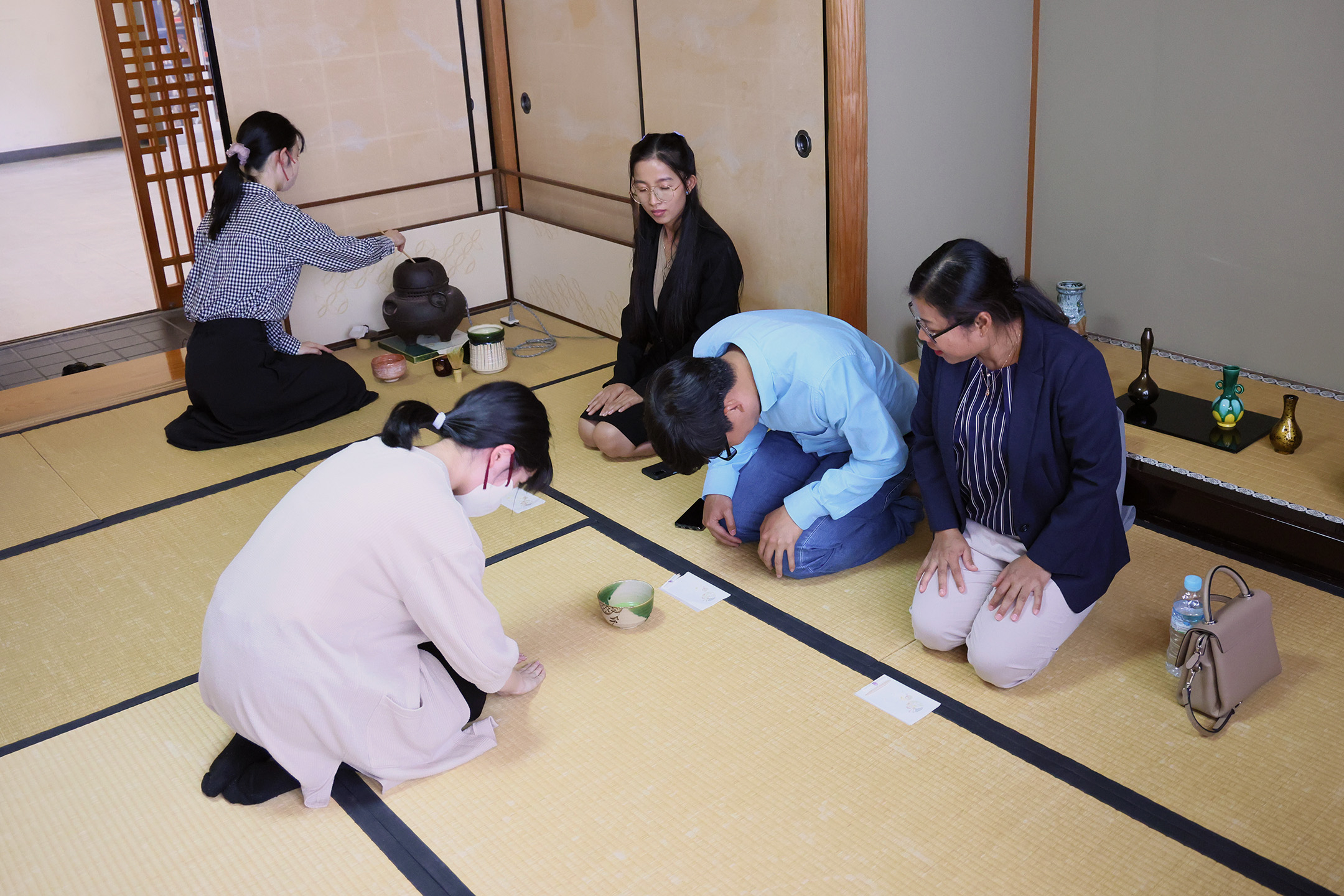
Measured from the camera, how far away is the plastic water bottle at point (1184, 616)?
2377 mm

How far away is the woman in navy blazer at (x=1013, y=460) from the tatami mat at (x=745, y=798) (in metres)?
0.27

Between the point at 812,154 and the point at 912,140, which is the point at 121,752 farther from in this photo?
the point at 912,140

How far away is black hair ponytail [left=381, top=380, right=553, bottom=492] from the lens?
1.97 m

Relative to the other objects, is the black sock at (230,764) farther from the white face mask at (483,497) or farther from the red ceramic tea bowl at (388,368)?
the red ceramic tea bowl at (388,368)

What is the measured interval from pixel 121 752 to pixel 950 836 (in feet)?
5.59

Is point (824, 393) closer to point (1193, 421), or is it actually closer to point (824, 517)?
point (824, 517)

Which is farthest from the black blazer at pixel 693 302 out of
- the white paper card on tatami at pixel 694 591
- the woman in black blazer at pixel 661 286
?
the white paper card on tatami at pixel 694 591

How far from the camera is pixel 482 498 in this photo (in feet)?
6.68

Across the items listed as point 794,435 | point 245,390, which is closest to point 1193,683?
point 794,435

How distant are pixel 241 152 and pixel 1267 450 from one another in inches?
134

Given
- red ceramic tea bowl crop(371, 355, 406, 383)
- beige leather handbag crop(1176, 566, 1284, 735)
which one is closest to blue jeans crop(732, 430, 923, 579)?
beige leather handbag crop(1176, 566, 1284, 735)

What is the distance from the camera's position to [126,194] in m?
8.88

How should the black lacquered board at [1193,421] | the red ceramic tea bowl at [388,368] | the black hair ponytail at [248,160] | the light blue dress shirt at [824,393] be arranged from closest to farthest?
the light blue dress shirt at [824,393] → the black lacquered board at [1193,421] → the black hair ponytail at [248,160] → the red ceramic tea bowl at [388,368]

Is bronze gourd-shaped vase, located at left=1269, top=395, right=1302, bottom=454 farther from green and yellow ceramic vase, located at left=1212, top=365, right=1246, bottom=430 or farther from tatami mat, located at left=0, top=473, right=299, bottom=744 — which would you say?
tatami mat, located at left=0, top=473, right=299, bottom=744
